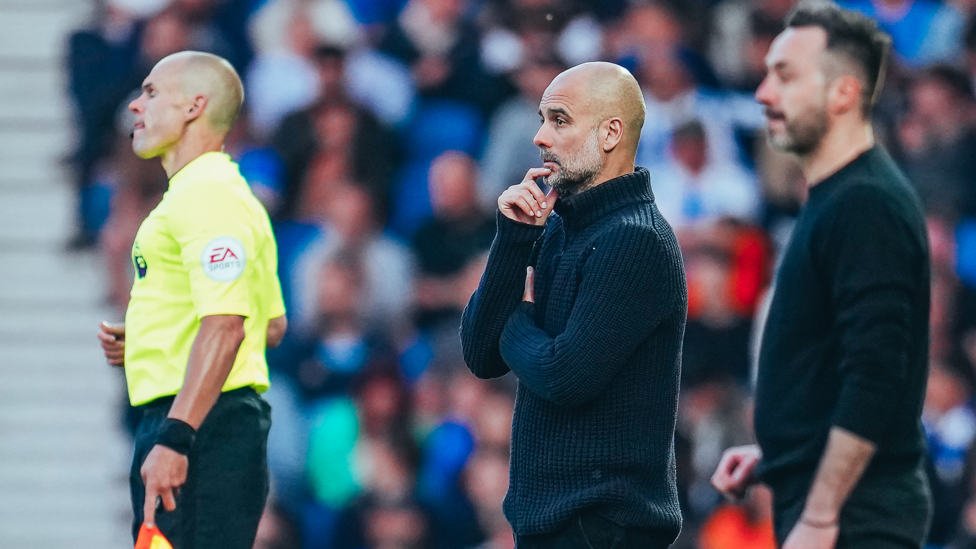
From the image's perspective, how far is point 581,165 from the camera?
11.0ft

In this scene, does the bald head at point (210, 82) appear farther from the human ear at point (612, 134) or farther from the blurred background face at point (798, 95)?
the blurred background face at point (798, 95)

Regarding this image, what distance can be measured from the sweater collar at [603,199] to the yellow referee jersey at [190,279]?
948 mm

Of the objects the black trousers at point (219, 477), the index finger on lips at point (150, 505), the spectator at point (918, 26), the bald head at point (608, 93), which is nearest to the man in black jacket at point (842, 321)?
the bald head at point (608, 93)

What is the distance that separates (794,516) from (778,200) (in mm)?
4506

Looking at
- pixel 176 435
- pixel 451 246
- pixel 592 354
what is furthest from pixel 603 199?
pixel 451 246

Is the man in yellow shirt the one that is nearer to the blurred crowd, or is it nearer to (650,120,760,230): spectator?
the blurred crowd

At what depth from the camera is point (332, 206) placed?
7758mm

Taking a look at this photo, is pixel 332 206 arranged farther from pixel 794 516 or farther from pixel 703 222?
pixel 794 516

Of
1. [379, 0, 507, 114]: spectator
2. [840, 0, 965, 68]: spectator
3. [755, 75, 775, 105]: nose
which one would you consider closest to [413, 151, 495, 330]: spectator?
[379, 0, 507, 114]: spectator

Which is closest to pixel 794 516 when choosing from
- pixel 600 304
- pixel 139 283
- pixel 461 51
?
pixel 600 304

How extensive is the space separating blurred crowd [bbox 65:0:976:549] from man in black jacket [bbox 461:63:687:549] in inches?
138

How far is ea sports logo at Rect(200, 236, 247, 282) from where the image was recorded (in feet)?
11.5

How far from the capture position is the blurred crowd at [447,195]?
686 centimetres

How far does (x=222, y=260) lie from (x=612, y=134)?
1141 millimetres
